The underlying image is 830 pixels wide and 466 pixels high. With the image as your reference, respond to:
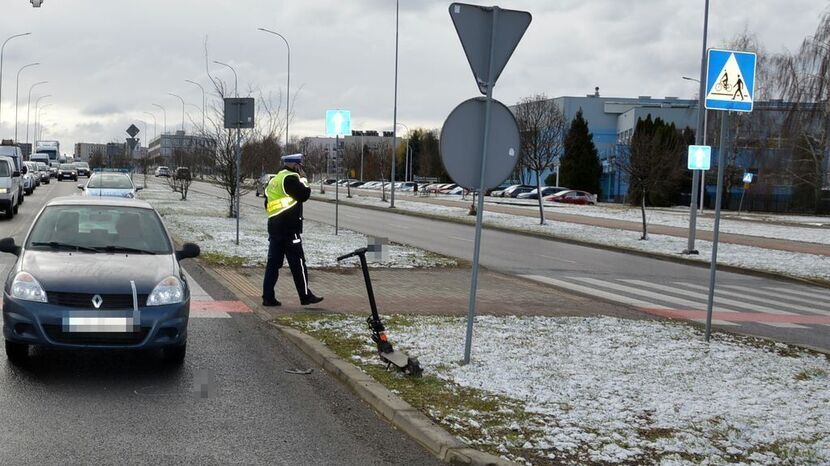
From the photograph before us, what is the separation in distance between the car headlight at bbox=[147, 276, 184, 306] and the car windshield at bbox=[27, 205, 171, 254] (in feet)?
2.53

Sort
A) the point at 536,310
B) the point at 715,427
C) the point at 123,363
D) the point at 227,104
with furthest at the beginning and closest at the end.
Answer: the point at 227,104 → the point at 536,310 → the point at 123,363 → the point at 715,427

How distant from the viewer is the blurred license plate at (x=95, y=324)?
708cm

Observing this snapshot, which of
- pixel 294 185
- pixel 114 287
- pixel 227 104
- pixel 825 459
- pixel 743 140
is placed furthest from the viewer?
pixel 743 140

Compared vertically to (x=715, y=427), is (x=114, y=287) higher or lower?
higher

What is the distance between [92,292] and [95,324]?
256 millimetres

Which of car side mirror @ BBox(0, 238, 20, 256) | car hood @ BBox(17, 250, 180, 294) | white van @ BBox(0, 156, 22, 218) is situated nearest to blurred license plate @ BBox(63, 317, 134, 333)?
car hood @ BBox(17, 250, 180, 294)

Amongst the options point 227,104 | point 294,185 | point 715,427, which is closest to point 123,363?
point 294,185

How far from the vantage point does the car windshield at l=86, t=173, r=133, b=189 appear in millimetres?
27797

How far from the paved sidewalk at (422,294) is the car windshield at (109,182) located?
45.7 ft

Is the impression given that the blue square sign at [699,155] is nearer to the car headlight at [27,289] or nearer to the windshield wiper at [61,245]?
the windshield wiper at [61,245]

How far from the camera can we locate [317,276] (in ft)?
48.9

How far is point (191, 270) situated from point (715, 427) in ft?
35.6

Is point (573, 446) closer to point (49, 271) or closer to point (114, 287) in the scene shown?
point (114, 287)

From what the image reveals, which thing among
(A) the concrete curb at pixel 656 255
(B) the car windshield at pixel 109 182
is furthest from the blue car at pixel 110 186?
(A) the concrete curb at pixel 656 255
